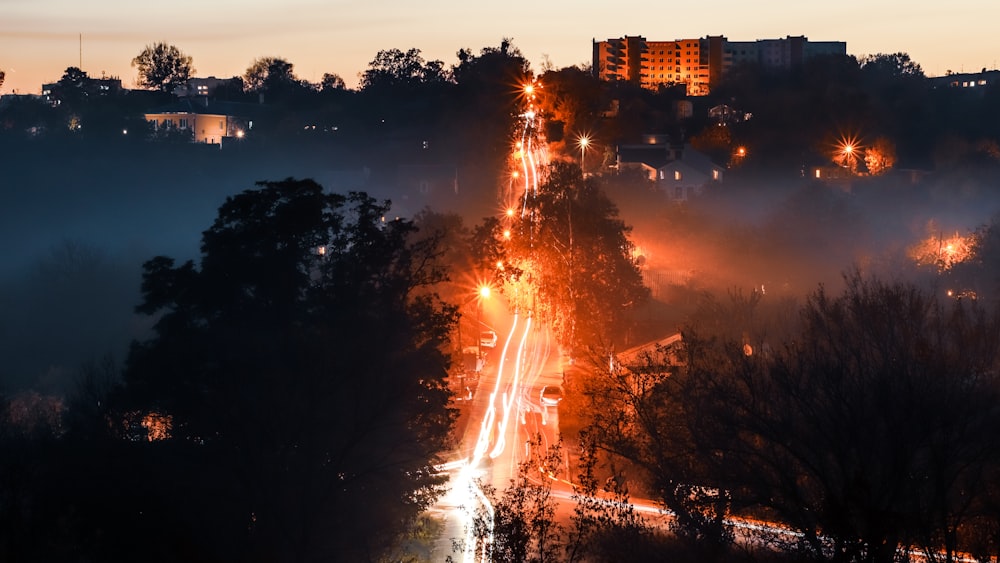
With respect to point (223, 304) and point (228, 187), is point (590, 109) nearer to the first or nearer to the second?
point (228, 187)

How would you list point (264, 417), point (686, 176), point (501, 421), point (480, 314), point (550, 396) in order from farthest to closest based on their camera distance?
point (686, 176)
point (480, 314)
point (550, 396)
point (501, 421)
point (264, 417)

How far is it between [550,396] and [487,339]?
526 cm

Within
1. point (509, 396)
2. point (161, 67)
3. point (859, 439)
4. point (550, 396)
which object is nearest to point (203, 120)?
point (161, 67)

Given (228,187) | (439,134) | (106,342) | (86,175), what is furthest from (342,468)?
(86,175)

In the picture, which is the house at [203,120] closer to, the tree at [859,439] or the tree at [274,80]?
the tree at [274,80]

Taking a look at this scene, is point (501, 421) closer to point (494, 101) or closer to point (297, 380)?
point (297, 380)

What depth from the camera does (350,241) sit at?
15891 millimetres

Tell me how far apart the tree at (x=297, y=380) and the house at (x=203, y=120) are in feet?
107

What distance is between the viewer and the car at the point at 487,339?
25453 mm

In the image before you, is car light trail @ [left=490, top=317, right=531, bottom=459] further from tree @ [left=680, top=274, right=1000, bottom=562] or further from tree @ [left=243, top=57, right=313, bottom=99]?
tree @ [left=243, top=57, right=313, bottom=99]

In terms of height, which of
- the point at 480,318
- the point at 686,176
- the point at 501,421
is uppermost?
the point at 686,176

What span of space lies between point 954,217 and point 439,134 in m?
17.5

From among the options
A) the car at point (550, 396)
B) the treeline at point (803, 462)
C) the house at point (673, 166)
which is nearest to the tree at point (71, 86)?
the house at point (673, 166)

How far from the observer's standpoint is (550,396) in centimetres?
2069
